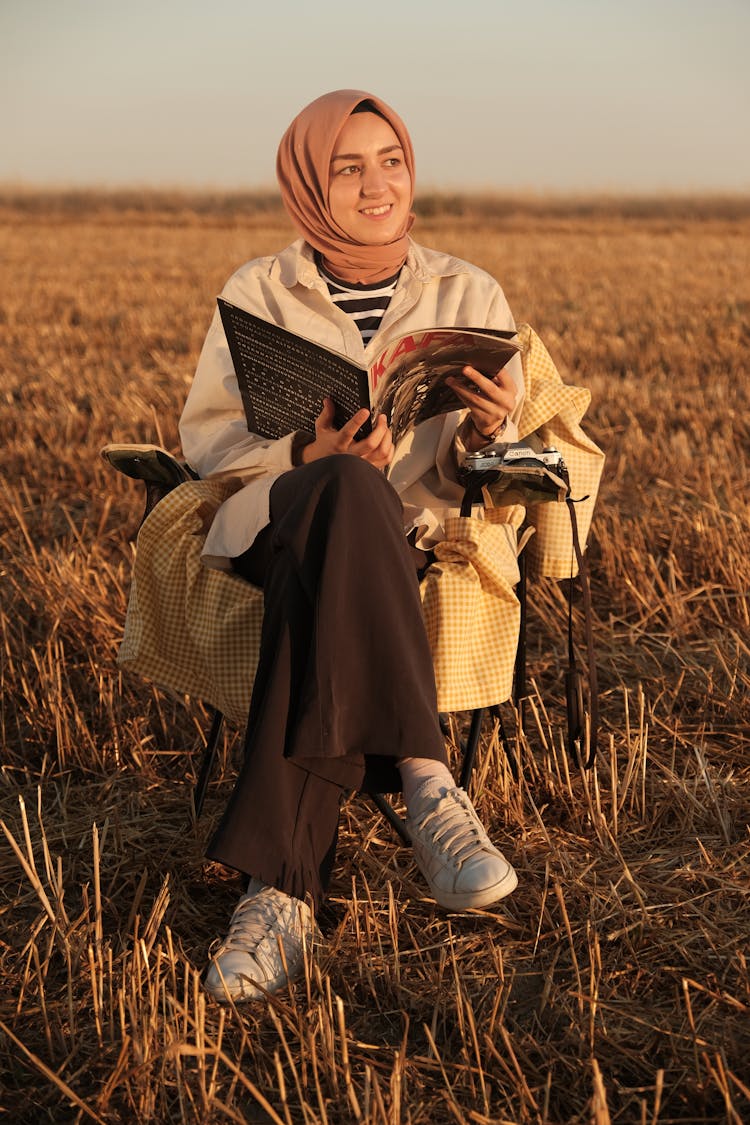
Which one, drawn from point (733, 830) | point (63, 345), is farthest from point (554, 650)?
point (63, 345)

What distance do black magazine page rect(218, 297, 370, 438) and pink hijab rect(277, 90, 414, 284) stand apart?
531 mm

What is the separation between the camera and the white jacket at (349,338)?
3037mm

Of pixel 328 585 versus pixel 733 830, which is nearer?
pixel 328 585

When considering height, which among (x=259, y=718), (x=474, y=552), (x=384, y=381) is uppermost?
(x=384, y=381)

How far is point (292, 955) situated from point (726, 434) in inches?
190

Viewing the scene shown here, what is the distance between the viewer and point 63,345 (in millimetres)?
10250

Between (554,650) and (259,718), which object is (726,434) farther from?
(259,718)

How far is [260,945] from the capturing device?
2367 mm

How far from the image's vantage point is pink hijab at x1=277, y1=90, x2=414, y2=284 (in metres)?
3.06

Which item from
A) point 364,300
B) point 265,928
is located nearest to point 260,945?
point 265,928

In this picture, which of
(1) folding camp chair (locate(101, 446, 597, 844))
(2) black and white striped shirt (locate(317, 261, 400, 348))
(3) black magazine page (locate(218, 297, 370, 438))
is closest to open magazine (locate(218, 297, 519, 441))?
(3) black magazine page (locate(218, 297, 370, 438))

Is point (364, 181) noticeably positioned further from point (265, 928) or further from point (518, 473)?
point (265, 928)

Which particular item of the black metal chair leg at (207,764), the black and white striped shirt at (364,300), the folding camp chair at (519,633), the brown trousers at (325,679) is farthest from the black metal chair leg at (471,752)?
the black and white striped shirt at (364,300)

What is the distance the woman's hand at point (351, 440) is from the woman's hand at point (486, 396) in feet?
0.70
